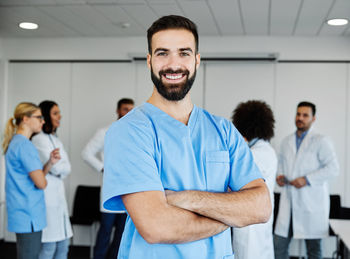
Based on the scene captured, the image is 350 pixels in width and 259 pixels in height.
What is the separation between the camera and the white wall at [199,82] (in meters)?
4.70

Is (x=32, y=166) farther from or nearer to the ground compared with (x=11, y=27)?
nearer to the ground

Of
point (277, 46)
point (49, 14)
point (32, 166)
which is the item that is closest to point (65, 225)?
point (32, 166)

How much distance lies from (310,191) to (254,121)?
147 centimetres

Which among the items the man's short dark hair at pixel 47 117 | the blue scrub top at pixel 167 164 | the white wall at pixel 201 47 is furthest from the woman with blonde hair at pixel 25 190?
the white wall at pixel 201 47

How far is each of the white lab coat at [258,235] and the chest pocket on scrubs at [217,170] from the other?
1.15 metres

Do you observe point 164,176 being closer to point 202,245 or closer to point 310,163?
point 202,245

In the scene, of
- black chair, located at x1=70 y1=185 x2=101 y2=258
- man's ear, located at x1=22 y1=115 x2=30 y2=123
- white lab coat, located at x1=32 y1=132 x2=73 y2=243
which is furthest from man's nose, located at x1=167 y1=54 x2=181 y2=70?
black chair, located at x1=70 y1=185 x2=101 y2=258

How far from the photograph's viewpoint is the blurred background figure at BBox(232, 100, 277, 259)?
247 centimetres

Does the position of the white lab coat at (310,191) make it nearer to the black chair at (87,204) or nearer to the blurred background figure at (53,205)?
the blurred background figure at (53,205)

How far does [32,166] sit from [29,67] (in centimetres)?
268

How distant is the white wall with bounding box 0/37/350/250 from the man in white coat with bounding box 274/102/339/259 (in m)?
0.92

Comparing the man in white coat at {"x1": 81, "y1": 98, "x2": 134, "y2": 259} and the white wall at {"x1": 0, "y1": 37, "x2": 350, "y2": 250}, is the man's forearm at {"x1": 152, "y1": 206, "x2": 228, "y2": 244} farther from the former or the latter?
the white wall at {"x1": 0, "y1": 37, "x2": 350, "y2": 250}

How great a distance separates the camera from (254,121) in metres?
2.75

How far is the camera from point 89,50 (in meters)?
5.10
